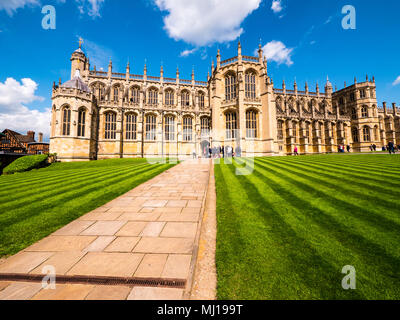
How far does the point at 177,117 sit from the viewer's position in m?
28.7

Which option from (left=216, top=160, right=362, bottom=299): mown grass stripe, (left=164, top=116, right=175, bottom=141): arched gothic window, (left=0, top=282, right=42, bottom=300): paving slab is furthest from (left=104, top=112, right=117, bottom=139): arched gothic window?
(left=216, top=160, right=362, bottom=299): mown grass stripe

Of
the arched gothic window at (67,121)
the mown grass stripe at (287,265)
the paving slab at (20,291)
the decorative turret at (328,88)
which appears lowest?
the paving slab at (20,291)

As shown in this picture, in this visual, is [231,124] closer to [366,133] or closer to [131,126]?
[131,126]

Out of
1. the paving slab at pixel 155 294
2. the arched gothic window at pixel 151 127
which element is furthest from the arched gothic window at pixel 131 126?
the paving slab at pixel 155 294

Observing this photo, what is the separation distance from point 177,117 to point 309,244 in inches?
1102

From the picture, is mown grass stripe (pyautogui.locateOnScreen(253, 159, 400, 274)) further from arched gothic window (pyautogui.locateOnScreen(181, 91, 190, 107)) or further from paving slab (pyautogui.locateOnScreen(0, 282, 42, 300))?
arched gothic window (pyautogui.locateOnScreen(181, 91, 190, 107))

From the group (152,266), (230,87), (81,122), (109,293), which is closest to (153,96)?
(81,122)

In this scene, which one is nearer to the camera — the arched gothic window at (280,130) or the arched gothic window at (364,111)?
the arched gothic window at (280,130)

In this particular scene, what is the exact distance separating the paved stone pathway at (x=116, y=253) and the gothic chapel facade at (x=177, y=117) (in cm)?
2196

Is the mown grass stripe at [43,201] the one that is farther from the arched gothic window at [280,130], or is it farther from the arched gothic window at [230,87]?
the arched gothic window at [280,130]

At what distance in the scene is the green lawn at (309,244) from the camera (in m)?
1.92

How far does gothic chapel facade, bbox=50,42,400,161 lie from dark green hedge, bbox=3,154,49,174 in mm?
5099

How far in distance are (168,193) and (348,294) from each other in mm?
5414
